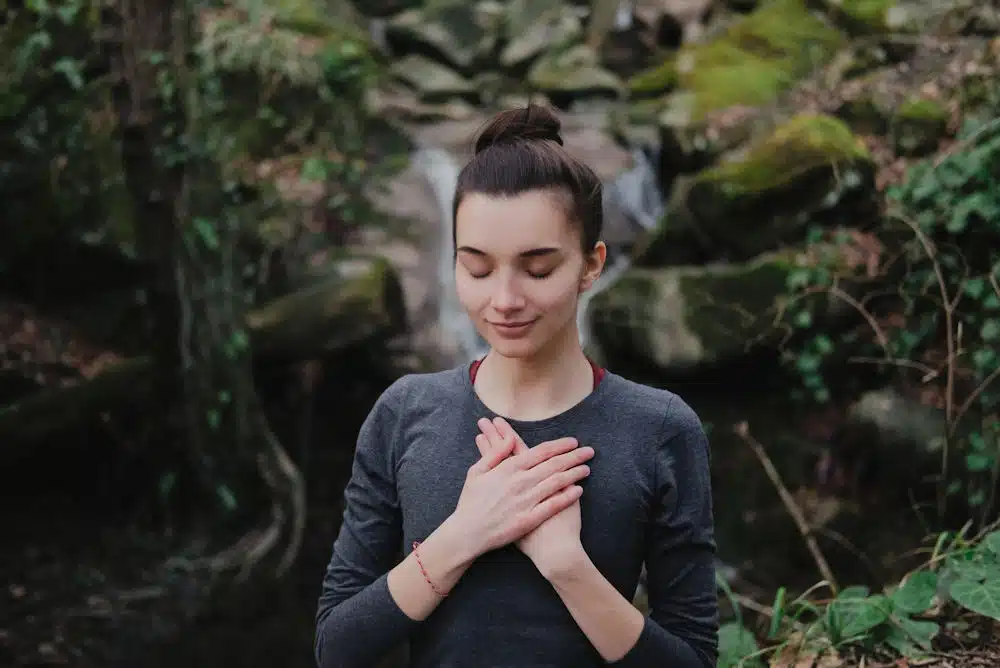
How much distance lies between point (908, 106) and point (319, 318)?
153 inches

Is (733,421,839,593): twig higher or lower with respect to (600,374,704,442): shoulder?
lower

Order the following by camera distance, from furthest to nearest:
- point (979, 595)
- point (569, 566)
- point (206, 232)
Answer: point (206, 232) → point (979, 595) → point (569, 566)

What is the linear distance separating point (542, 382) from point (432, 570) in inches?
13.3

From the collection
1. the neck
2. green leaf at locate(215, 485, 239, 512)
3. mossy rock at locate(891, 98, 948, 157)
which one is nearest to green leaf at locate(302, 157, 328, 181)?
green leaf at locate(215, 485, 239, 512)

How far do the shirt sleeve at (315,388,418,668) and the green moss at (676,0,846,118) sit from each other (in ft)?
20.7

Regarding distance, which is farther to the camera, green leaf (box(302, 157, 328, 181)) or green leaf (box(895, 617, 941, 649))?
green leaf (box(302, 157, 328, 181))

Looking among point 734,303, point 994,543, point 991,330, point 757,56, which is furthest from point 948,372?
point 757,56

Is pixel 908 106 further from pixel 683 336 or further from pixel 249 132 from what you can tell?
pixel 249 132

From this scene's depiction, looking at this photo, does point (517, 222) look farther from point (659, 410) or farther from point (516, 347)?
point (659, 410)

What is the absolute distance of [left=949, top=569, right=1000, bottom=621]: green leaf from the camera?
2.02m

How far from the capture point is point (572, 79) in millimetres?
10086

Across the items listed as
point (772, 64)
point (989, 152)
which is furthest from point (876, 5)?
point (989, 152)

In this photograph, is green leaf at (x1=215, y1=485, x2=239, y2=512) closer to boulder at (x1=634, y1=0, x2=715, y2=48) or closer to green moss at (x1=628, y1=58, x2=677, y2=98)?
green moss at (x1=628, y1=58, x2=677, y2=98)

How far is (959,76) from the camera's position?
17.7 ft
